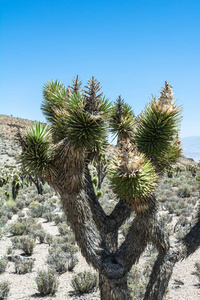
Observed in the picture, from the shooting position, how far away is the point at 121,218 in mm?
5520

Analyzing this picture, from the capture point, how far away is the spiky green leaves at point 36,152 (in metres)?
4.63

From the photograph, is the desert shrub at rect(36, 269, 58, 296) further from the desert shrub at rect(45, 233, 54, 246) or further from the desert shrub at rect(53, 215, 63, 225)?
the desert shrub at rect(53, 215, 63, 225)

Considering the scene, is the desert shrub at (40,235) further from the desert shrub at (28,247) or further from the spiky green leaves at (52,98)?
the spiky green leaves at (52,98)

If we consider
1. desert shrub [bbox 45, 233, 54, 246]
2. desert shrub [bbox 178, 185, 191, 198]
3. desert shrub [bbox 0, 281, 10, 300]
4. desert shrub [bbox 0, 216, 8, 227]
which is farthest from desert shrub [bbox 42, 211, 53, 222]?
desert shrub [bbox 178, 185, 191, 198]

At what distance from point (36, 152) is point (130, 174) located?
1706 millimetres

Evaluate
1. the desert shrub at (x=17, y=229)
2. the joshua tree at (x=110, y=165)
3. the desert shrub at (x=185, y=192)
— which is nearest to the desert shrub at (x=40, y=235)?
the desert shrub at (x=17, y=229)

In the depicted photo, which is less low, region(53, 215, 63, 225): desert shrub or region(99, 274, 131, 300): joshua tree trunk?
region(99, 274, 131, 300): joshua tree trunk

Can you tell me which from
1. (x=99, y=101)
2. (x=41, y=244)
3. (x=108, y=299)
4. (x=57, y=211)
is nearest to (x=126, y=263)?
(x=108, y=299)

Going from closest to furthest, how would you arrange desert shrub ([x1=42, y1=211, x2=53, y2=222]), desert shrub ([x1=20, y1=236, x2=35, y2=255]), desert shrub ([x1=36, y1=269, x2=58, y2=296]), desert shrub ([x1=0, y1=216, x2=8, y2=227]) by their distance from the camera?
desert shrub ([x1=36, y1=269, x2=58, y2=296]), desert shrub ([x1=20, y1=236, x2=35, y2=255]), desert shrub ([x1=0, y1=216, x2=8, y2=227]), desert shrub ([x1=42, y1=211, x2=53, y2=222])

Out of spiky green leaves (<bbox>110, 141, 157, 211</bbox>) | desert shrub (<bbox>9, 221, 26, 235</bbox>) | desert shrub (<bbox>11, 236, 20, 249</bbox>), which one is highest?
spiky green leaves (<bbox>110, 141, 157, 211</bbox>)

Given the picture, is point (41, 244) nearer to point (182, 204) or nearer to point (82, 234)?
point (82, 234)

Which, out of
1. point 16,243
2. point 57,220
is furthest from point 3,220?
point 16,243

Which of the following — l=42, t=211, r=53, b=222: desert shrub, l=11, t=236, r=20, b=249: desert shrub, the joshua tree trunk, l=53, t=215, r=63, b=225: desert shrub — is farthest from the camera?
l=42, t=211, r=53, b=222: desert shrub

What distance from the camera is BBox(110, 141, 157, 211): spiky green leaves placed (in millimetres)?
4105
